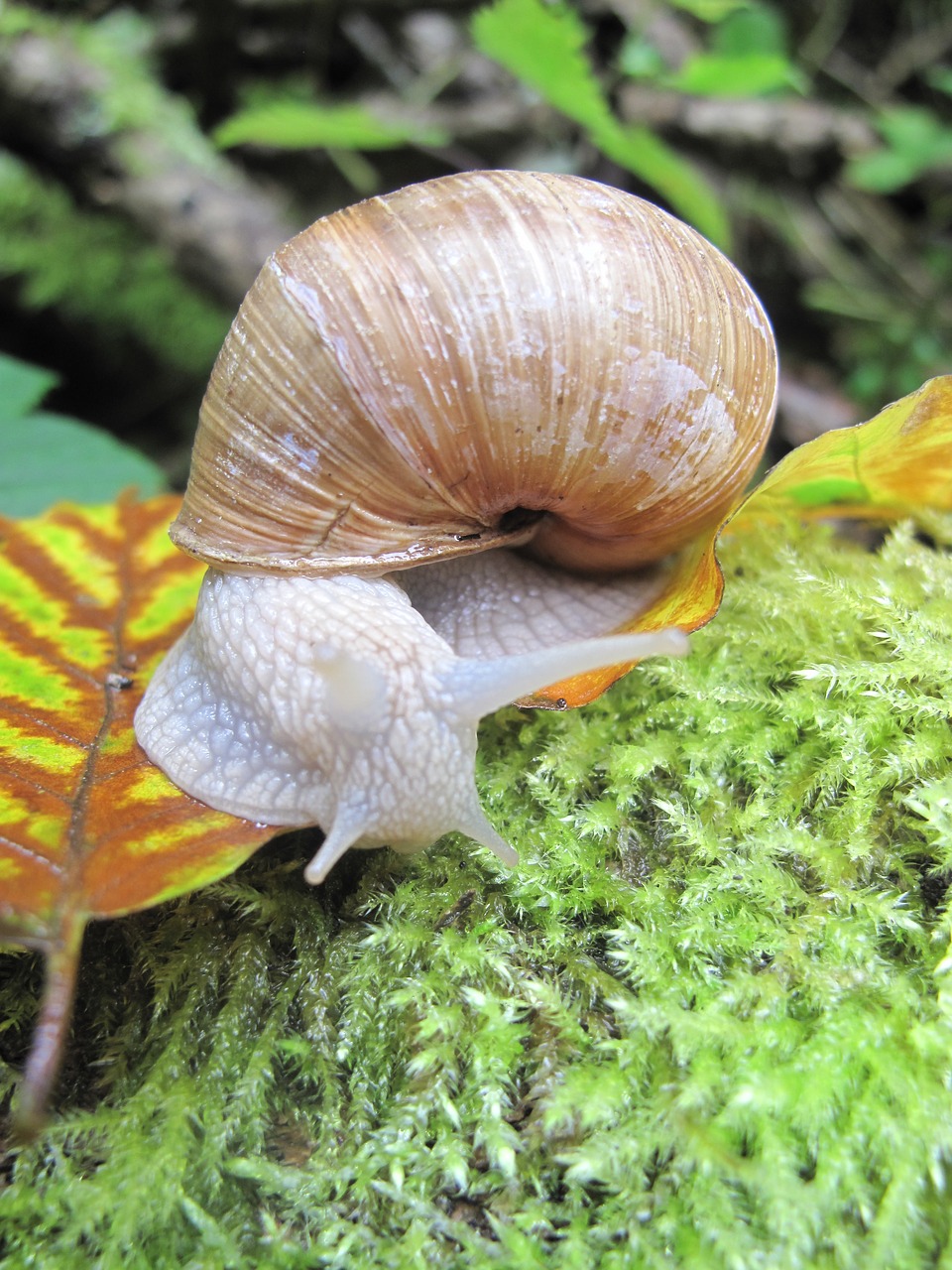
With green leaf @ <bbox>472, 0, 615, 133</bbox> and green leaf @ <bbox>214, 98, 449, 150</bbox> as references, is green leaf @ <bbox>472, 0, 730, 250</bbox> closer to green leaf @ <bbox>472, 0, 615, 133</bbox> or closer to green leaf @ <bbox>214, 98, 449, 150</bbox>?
green leaf @ <bbox>472, 0, 615, 133</bbox>

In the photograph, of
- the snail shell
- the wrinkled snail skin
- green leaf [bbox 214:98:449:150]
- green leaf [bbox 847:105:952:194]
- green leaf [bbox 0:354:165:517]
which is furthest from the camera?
green leaf [bbox 847:105:952:194]

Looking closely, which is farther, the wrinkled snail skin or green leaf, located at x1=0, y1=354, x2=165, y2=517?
green leaf, located at x1=0, y1=354, x2=165, y2=517

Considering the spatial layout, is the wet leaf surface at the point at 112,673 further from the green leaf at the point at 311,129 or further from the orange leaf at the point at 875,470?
the green leaf at the point at 311,129

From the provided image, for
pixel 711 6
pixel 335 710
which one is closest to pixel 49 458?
pixel 335 710

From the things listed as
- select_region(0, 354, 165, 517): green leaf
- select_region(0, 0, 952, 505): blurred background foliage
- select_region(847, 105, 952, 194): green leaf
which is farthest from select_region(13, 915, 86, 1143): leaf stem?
select_region(847, 105, 952, 194): green leaf

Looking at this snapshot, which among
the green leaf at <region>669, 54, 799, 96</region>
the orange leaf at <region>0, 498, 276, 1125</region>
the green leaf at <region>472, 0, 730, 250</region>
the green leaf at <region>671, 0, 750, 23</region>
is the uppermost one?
the green leaf at <region>671, 0, 750, 23</region>

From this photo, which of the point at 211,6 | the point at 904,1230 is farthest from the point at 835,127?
the point at 904,1230

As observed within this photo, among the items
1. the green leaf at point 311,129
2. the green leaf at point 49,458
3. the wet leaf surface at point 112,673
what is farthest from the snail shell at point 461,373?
the green leaf at point 311,129
